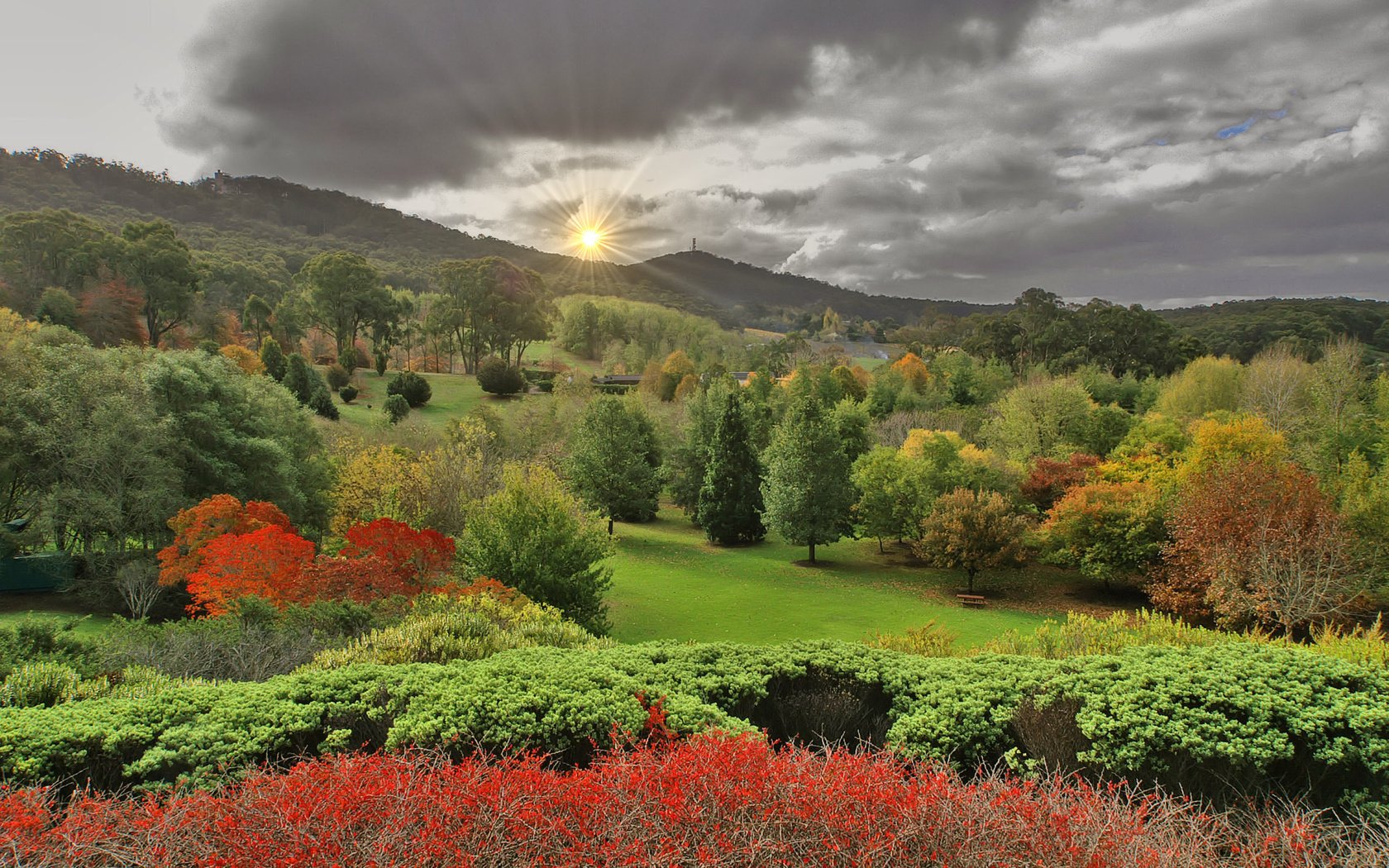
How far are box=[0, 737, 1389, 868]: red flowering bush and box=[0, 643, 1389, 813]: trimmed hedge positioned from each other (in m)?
1.13

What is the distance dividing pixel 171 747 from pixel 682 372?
2638 inches

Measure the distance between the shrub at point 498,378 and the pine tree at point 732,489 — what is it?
28484 millimetres

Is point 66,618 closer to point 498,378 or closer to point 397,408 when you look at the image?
point 397,408

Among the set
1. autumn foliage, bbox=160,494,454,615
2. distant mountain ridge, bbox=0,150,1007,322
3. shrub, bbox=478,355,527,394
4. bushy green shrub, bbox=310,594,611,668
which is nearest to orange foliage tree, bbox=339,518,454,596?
autumn foliage, bbox=160,494,454,615

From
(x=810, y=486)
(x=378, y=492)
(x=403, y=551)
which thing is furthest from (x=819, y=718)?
(x=810, y=486)

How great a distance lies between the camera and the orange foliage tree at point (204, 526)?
742 inches

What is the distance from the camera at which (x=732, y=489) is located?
36000 mm

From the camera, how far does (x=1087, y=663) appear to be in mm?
8008

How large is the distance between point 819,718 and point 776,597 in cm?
1821

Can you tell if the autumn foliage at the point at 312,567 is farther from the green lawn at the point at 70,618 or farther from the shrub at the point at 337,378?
the shrub at the point at 337,378

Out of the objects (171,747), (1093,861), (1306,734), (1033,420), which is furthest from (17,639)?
(1033,420)

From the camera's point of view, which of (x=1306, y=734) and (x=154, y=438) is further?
(x=154, y=438)

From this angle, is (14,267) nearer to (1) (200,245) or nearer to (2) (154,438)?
(2) (154,438)

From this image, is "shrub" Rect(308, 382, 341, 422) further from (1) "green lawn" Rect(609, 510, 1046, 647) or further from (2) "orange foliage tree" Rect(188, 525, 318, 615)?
(2) "orange foliage tree" Rect(188, 525, 318, 615)
